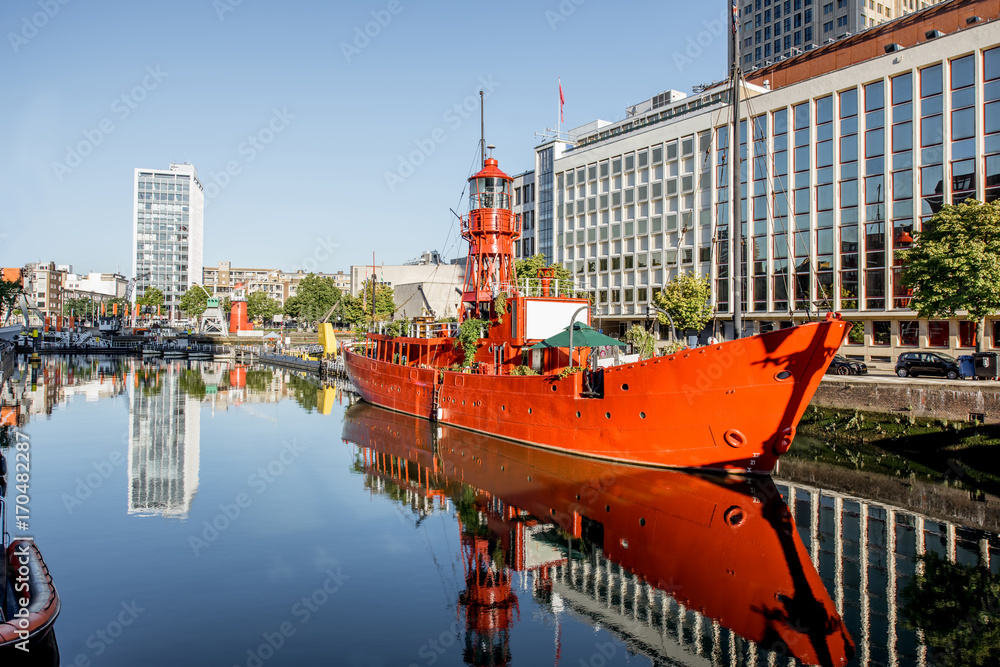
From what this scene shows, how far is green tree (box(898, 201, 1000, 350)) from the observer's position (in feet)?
89.3

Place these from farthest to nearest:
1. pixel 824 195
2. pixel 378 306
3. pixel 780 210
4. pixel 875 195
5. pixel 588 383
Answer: pixel 378 306
pixel 780 210
pixel 824 195
pixel 875 195
pixel 588 383

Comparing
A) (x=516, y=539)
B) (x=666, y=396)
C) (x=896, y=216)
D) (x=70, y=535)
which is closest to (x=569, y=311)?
(x=666, y=396)

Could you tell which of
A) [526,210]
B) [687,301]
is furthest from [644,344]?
[526,210]

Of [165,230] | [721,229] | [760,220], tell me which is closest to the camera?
[760,220]

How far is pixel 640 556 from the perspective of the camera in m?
14.9

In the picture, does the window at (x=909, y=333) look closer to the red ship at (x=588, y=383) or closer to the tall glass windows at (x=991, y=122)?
the tall glass windows at (x=991, y=122)

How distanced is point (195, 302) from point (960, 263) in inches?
5661

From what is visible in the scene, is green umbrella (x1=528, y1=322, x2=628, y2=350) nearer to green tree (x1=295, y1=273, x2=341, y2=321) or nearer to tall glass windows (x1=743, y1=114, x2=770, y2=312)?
tall glass windows (x1=743, y1=114, x2=770, y2=312)

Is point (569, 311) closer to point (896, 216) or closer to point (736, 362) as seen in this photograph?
point (736, 362)

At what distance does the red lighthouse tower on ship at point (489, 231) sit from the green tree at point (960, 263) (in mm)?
18445

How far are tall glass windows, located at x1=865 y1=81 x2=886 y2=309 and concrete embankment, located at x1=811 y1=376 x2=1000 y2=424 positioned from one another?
50.6 feet

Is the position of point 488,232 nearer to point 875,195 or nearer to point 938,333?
point 875,195

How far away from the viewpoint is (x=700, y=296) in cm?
4419

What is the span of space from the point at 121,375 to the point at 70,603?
56429 millimetres
